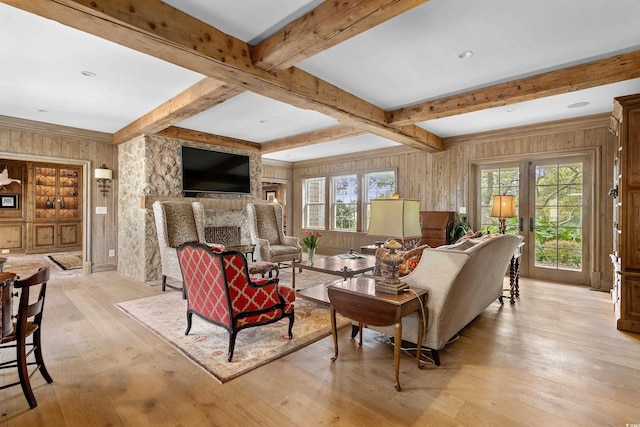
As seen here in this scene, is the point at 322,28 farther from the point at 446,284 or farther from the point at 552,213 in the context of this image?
the point at 552,213

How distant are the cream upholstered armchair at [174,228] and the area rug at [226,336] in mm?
741

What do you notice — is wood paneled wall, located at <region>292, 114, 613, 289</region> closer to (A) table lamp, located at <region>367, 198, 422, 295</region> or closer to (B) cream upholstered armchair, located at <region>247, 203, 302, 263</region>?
(B) cream upholstered armchair, located at <region>247, 203, 302, 263</region>

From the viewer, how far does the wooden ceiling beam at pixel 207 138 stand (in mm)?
5289

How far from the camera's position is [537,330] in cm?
304

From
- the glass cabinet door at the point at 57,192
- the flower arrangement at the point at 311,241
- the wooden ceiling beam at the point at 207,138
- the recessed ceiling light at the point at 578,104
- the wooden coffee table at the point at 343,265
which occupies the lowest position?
the wooden coffee table at the point at 343,265

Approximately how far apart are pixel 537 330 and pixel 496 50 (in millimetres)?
2650

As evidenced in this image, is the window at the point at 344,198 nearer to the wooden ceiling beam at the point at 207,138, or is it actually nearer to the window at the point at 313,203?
the window at the point at 313,203

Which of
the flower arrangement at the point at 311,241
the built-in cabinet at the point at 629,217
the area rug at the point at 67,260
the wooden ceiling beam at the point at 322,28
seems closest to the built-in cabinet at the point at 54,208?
the area rug at the point at 67,260

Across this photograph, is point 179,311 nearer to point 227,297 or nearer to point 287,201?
point 227,297

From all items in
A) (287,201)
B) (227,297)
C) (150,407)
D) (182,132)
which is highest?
(182,132)

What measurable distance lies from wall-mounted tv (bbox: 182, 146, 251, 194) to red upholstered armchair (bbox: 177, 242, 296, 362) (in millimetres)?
3271

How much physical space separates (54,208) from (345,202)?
7.80m

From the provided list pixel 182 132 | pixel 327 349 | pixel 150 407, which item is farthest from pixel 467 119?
pixel 150 407

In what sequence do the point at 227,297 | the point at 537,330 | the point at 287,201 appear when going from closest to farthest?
the point at 227,297
the point at 537,330
the point at 287,201
